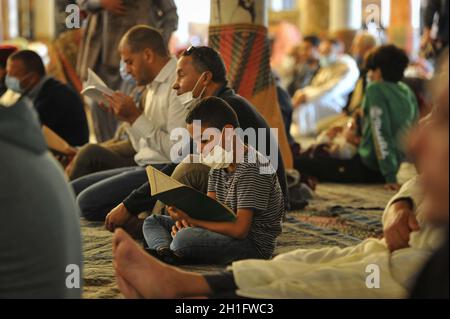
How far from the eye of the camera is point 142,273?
2.61 metres

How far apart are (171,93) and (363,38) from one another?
540 cm

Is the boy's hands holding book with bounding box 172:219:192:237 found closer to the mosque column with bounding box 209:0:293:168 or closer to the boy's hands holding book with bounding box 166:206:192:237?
the boy's hands holding book with bounding box 166:206:192:237

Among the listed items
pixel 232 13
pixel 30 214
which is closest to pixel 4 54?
pixel 232 13

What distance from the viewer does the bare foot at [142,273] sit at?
8.52ft

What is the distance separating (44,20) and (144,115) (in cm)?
1738

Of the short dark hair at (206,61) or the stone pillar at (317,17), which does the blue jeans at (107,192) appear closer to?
the short dark hair at (206,61)

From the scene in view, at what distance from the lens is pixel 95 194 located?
4672 mm

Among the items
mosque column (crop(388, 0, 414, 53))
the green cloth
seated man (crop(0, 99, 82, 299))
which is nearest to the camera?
seated man (crop(0, 99, 82, 299))

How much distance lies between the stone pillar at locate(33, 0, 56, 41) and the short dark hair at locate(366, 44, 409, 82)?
49.8 feet

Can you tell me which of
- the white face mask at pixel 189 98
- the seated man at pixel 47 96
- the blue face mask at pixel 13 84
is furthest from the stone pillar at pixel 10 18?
the white face mask at pixel 189 98

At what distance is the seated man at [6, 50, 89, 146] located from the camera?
5.57 meters

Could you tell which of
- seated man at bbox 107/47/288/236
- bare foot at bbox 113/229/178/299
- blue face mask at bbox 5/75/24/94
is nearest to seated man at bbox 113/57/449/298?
bare foot at bbox 113/229/178/299

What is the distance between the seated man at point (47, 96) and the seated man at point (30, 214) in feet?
10.9

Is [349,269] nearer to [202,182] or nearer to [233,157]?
[233,157]
